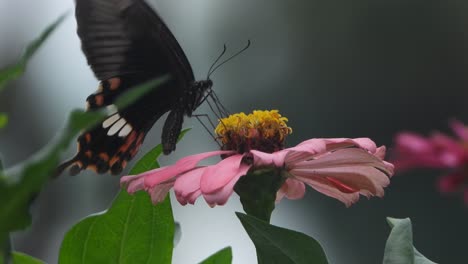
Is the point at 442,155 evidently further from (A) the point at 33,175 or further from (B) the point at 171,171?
(B) the point at 171,171

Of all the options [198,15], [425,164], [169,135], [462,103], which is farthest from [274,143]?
[198,15]

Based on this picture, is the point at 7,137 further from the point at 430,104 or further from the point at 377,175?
the point at 377,175

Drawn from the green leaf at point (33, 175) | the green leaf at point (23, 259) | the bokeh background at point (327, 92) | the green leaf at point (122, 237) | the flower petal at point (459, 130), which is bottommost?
the bokeh background at point (327, 92)

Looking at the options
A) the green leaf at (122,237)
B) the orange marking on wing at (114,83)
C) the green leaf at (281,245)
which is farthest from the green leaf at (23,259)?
the orange marking on wing at (114,83)

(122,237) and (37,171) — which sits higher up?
(37,171)

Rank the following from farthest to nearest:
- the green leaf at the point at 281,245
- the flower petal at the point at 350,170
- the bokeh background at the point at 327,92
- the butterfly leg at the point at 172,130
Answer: the bokeh background at the point at 327,92 → the butterfly leg at the point at 172,130 → the flower petal at the point at 350,170 → the green leaf at the point at 281,245

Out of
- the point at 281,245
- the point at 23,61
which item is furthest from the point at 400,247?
the point at 23,61

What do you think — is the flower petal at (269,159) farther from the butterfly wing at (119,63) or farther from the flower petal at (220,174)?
the butterfly wing at (119,63)
